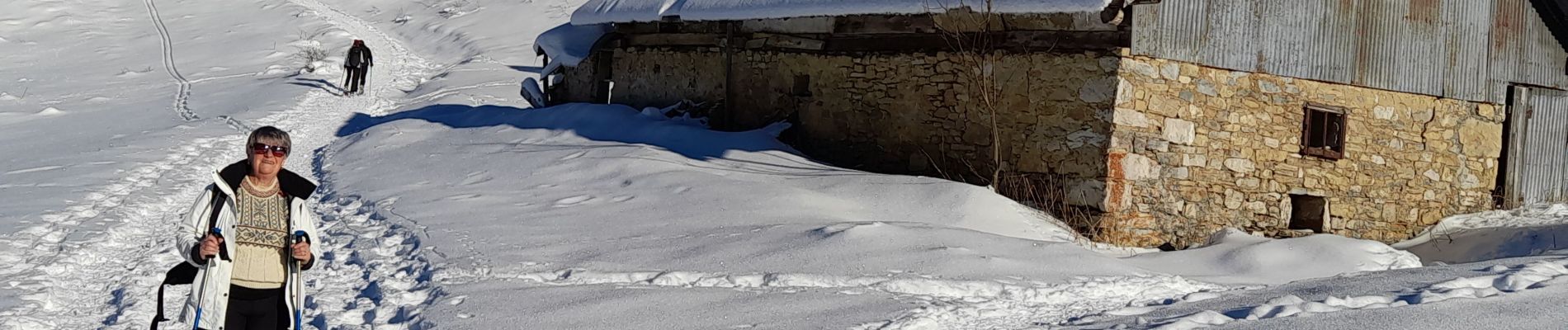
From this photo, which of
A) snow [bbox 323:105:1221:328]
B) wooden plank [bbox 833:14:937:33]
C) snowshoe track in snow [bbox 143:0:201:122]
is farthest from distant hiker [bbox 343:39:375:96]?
wooden plank [bbox 833:14:937:33]

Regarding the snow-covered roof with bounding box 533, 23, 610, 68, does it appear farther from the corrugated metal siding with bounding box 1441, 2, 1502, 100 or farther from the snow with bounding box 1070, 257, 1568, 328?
the snow with bounding box 1070, 257, 1568, 328

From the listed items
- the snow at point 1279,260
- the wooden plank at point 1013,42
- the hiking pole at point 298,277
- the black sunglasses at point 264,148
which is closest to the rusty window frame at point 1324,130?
the snow at point 1279,260

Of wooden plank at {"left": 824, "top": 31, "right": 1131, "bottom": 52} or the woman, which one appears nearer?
the woman

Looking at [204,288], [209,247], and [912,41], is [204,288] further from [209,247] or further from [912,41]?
[912,41]

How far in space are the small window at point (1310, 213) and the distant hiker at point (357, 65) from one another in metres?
16.6

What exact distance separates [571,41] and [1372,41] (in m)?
9.90

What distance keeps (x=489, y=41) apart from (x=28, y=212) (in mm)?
24284

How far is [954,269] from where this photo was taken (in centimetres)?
816

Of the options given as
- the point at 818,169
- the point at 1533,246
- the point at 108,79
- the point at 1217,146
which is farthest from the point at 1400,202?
the point at 108,79

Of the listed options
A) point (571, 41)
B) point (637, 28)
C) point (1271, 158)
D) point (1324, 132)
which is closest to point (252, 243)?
point (1271, 158)

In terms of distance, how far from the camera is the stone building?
36.8 ft

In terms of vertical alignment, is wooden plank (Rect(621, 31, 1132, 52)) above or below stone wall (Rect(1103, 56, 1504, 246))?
above

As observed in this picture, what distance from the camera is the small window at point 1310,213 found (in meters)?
12.6

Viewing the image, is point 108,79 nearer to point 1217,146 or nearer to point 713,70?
point 713,70
